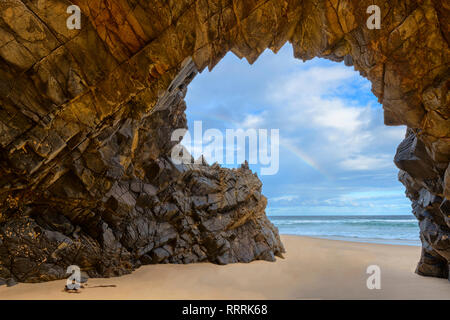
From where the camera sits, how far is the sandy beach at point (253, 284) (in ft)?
24.6

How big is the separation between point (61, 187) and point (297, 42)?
10.3 metres

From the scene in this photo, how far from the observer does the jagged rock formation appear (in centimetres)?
630

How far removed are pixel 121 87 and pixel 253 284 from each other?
8867 mm

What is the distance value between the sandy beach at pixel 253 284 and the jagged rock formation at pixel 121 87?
1051 millimetres

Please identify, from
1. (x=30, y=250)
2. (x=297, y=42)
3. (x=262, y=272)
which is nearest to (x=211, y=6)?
(x=297, y=42)

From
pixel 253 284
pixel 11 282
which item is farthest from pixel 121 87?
pixel 253 284

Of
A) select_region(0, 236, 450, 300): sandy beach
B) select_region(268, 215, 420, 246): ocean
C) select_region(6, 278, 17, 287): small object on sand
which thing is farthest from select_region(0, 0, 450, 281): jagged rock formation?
select_region(268, 215, 420, 246): ocean

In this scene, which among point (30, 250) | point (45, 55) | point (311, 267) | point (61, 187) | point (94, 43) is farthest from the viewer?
point (311, 267)

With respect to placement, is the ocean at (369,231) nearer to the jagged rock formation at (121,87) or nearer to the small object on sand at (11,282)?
the jagged rock formation at (121,87)

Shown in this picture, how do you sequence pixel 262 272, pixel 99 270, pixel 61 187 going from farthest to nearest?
pixel 262 272 < pixel 99 270 < pixel 61 187

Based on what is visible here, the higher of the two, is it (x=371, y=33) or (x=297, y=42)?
(x=297, y=42)

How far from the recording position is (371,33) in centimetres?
666

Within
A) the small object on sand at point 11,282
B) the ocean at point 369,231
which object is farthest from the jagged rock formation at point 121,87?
the ocean at point 369,231

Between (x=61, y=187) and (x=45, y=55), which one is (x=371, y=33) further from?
(x=61, y=187)
